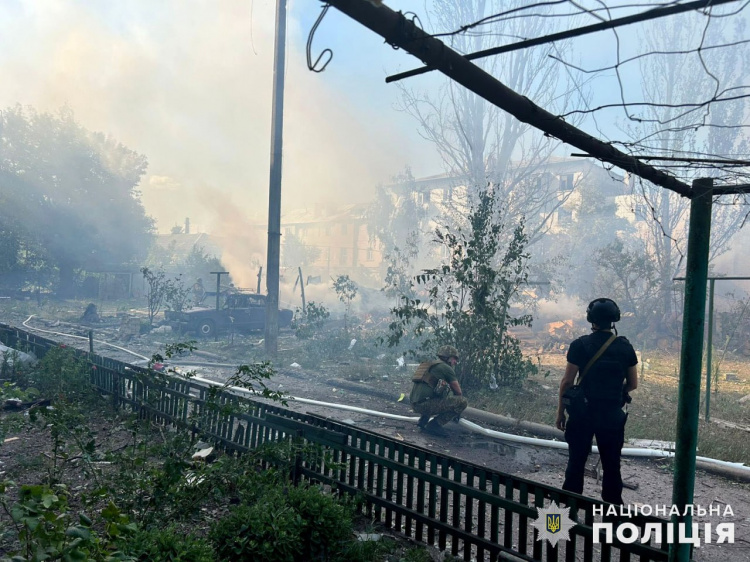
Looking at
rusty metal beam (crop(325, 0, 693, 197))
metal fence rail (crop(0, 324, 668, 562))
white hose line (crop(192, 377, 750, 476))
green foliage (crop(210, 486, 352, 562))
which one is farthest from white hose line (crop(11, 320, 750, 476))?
rusty metal beam (crop(325, 0, 693, 197))

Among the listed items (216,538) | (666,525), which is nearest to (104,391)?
(216,538)

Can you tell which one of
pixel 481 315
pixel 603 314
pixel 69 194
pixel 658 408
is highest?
pixel 69 194

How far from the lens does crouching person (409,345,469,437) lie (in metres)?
6.95

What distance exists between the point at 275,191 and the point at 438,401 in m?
8.82

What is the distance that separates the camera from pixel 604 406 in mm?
4113

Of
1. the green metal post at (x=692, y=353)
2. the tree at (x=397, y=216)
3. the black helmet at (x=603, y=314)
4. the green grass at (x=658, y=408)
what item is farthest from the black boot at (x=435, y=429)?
the tree at (x=397, y=216)

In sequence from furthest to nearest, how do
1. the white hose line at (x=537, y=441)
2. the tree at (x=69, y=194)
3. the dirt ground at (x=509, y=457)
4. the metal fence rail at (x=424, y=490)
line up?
1. the tree at (x=69, y=194)
2. the white hose line at (x=537, y=441)
3. the dirt ground at (x=509, y=457)
4. the metal fence rail at (x=424, y=490)

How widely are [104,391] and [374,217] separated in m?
35.4

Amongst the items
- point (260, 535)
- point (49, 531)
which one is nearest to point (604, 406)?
point (260, 535)

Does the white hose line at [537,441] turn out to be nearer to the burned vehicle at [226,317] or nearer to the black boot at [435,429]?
the black boot at [435,429]

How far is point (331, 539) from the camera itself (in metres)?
3.44

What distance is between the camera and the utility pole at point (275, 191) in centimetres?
1352

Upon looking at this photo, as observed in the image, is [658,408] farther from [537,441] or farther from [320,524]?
[320,524]

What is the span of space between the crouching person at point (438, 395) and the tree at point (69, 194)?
31.1 metres
